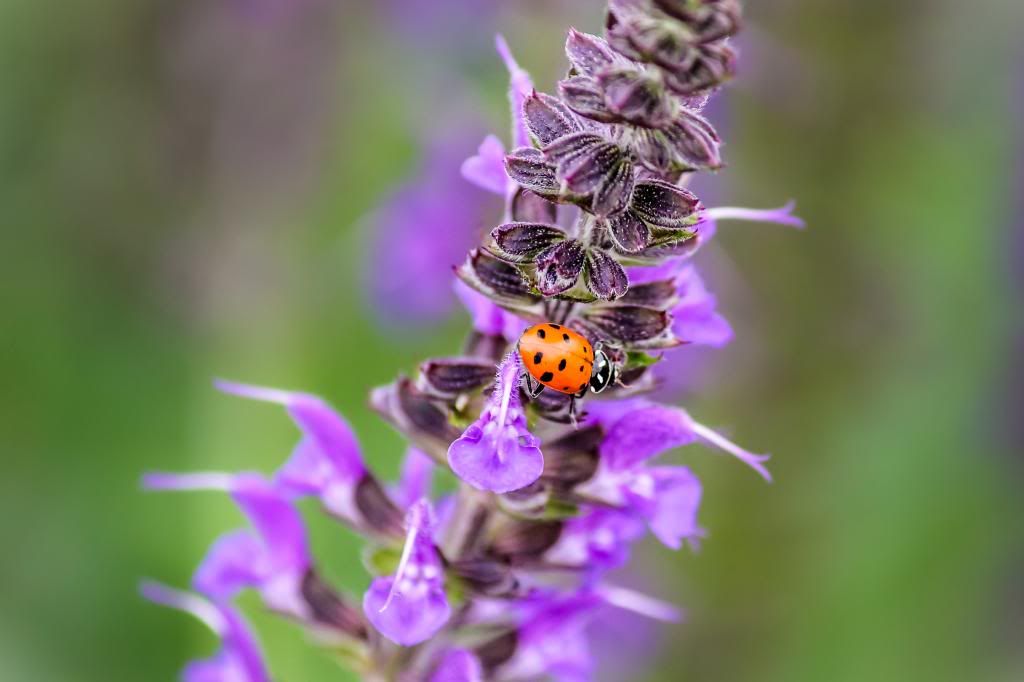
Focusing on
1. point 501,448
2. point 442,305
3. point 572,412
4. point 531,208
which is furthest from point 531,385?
point 442,305

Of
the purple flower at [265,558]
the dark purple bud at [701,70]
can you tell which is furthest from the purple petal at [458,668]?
the dark purple bud at [701,70]

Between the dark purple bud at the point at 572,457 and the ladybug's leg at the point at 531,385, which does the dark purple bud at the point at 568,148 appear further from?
the dark purple bud at the point at 572,457

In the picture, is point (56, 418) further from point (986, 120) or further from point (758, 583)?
point (986, 120)

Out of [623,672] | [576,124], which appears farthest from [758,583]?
[576,124]

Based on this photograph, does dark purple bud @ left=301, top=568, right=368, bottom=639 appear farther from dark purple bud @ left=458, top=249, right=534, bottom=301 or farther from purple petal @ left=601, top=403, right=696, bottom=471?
dark purple bud @ left=458, top=249, right=534, bottom=301

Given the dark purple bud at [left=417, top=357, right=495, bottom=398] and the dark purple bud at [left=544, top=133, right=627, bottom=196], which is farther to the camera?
the dark purple bud at [left=417, top=357, right=495, bottom=398]

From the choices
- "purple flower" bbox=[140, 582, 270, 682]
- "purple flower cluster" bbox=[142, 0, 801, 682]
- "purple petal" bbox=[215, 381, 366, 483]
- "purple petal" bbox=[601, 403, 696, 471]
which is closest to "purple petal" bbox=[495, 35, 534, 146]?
"purple flower cluster" bbox=[142, 0, 801, 682]

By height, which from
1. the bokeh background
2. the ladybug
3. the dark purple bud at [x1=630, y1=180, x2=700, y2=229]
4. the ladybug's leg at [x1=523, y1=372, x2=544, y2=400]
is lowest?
the bokeh background
